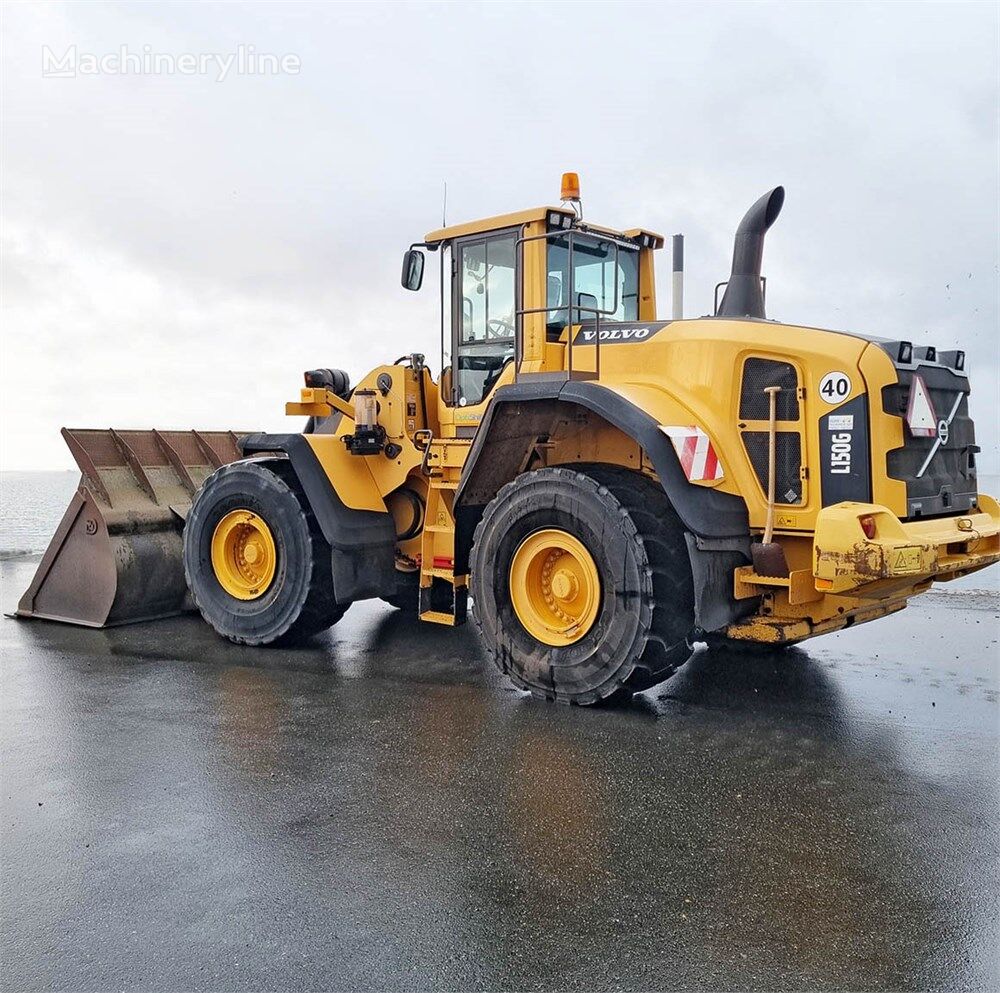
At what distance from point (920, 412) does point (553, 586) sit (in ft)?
7.78

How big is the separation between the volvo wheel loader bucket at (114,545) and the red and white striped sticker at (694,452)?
4972 millimetres

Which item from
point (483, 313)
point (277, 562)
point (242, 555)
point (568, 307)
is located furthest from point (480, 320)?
point (242, 555)

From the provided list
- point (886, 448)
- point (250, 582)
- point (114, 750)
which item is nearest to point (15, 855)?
point (114, 750)

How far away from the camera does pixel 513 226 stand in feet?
22.2

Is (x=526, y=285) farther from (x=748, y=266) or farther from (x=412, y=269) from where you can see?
(x=748, y=266)

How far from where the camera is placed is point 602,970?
3.03 m

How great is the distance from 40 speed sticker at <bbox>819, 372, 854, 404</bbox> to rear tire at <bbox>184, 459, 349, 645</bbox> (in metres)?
3.77

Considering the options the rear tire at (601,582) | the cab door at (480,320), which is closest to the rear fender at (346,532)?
the cab door at (480,320)

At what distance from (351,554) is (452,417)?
1.26 metres

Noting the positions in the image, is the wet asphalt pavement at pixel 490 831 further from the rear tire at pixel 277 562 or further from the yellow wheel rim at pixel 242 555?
the yellow wheel rim at pixel 242 555

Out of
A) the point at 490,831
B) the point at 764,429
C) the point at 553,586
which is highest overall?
the point at 764,429

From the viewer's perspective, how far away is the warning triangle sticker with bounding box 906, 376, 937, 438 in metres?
5.64

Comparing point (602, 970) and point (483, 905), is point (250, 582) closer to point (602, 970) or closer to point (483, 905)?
point (483, 905)

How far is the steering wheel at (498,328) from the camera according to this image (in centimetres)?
685
